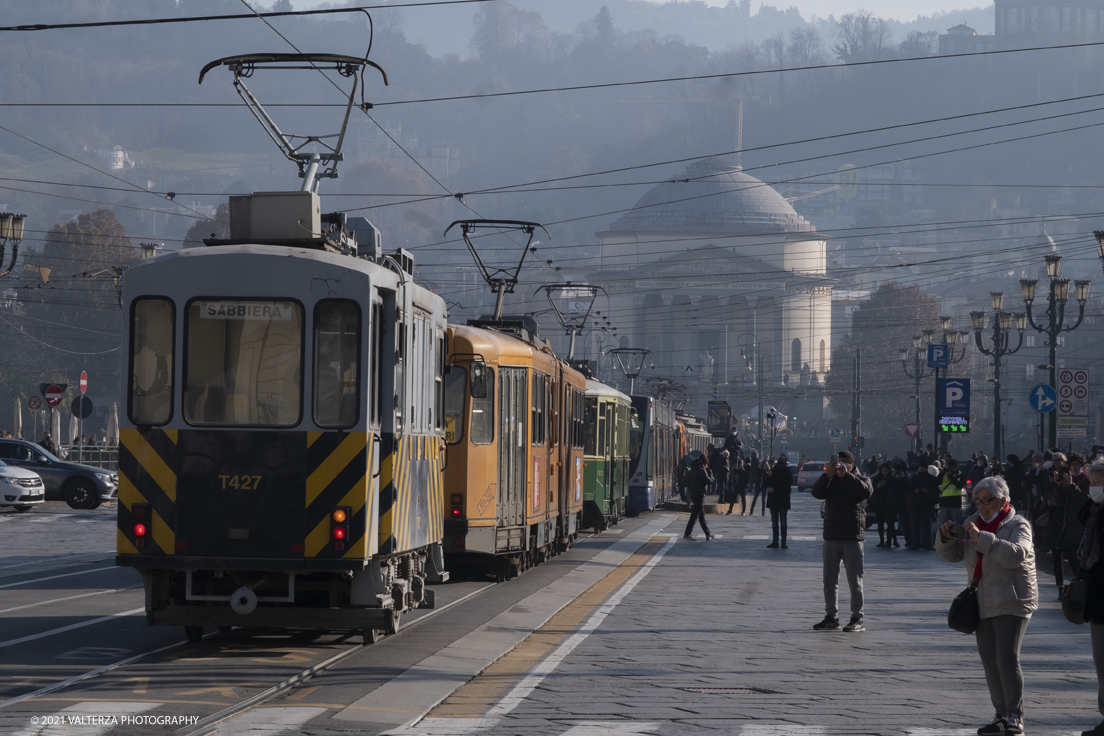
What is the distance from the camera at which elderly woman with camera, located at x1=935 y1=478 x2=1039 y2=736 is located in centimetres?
787

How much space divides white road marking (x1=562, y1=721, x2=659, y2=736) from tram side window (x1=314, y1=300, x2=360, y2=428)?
115 inches

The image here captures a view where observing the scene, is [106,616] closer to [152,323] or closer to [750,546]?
[152,323]

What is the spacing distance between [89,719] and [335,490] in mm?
2588

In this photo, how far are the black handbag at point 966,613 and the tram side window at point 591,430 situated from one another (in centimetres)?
1704

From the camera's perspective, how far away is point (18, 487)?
29531 millimetres

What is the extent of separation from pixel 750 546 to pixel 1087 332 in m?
79.7

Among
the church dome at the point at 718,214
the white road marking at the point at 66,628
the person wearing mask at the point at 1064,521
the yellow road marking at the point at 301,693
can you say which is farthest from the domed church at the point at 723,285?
the yellow road marking at the point at 301,693

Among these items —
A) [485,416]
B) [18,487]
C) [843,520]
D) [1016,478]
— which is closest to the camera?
[843,520]

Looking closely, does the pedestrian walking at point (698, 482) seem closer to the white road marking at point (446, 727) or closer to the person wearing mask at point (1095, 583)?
the person wearing mask at point (1095, 583)

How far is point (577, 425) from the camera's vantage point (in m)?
22.5

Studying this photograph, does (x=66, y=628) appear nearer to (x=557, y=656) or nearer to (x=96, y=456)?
(x=557, y=656)

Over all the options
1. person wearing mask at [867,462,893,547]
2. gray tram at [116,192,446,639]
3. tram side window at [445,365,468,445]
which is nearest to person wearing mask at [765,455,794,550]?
person wearing mask at [867,462,893,547]

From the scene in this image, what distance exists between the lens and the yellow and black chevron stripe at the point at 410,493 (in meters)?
10.3

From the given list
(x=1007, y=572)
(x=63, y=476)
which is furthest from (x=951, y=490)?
(x=63, y=476)
